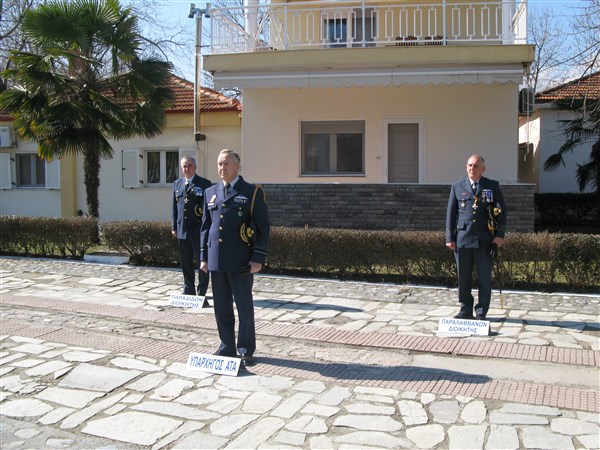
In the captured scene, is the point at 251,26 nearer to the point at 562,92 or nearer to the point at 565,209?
the point at 562,92

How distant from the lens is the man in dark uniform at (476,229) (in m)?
6.83

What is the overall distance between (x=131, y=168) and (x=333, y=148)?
688cm

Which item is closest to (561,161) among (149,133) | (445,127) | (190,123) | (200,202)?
(445,127)

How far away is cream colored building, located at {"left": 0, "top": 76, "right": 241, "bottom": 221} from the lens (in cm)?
1733

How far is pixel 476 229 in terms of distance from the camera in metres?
6.82

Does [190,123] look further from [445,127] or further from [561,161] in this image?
[561,161]

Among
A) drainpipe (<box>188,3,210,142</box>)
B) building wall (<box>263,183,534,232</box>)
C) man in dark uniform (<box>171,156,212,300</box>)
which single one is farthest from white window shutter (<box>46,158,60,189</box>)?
man in dark uniform (<box>171,156,212,300</box>)

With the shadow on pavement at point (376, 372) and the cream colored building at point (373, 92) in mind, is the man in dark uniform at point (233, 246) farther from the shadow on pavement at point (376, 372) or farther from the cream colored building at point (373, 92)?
the cream colored building at point (373, 92)

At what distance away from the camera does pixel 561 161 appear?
1914 cm

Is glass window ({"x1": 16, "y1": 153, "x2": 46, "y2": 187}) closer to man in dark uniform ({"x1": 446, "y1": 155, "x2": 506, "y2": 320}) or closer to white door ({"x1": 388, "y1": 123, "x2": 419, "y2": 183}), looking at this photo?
white door ({"x1": 388, "y1": 123, "x2": 419, "y2": 183})

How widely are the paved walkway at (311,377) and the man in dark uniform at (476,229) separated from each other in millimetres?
498

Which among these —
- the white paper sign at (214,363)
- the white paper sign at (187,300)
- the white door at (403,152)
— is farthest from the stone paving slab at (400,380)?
the white door at (403,152)

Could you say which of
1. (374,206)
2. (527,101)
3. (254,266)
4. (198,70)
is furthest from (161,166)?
(254,266)

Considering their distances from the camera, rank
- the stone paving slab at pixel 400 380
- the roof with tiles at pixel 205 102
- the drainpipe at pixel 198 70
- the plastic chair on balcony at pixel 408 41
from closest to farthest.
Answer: the stone paving slab at pixel 400 380 < the plastic chair on balcony at pixel 408 41 < the drainpipe at pixel 198 70 < the roof with tiles at pixel 205 102
